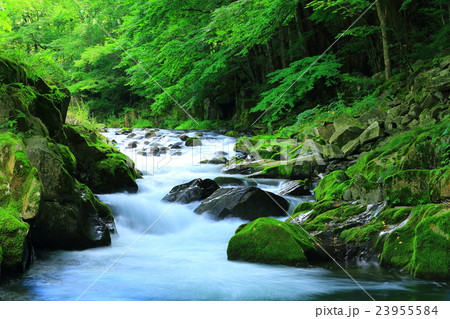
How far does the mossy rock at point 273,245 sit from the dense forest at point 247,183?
0.06 feet

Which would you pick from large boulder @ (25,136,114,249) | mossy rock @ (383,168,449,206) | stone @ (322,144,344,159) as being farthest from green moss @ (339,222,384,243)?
stone @ (322,144,344,159)

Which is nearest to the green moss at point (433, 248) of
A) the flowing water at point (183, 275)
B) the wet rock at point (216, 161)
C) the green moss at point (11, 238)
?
the flowing water at point (183, 275)

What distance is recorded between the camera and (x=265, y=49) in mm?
18594

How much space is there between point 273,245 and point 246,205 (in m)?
2.11

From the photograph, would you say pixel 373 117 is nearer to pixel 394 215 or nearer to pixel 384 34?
pixel 384 34

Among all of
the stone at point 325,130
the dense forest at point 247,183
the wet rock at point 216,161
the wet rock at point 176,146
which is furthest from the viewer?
the wet rock at point 176,146

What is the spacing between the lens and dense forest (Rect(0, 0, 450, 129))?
11.6 meters

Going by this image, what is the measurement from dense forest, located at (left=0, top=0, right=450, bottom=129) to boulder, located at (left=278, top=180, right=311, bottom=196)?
3.43 m

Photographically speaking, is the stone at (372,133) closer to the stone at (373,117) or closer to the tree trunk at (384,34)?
the stone at (373,117)

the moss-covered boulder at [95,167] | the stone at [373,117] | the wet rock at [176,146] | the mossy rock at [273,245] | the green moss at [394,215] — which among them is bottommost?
the mossy rock at [273,245]

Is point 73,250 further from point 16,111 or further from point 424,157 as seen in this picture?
point 424,157

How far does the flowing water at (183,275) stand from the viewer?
13.3 feet

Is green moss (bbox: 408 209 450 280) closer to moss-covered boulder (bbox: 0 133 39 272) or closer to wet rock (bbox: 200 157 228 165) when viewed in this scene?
moss-covered boulder (bbox: 0 133 39 272)
